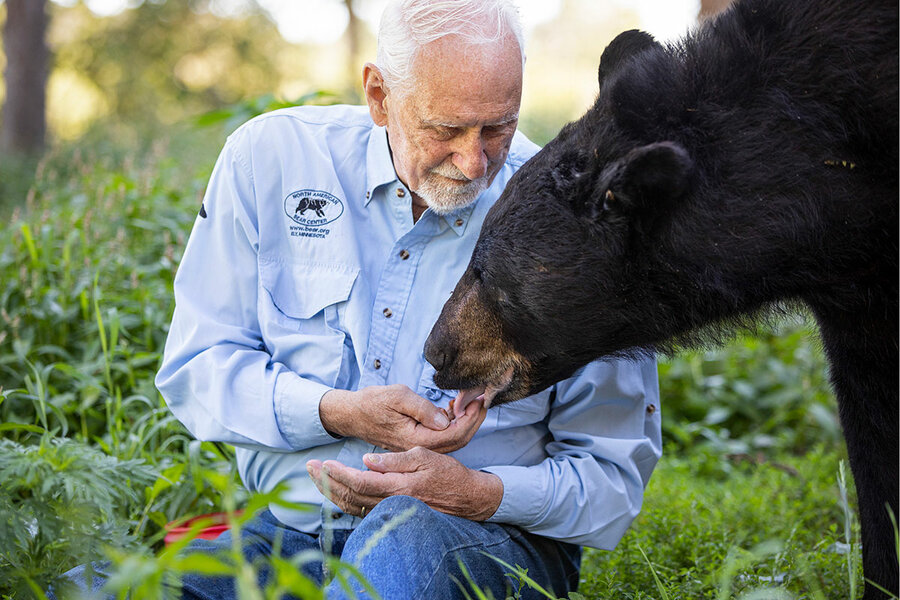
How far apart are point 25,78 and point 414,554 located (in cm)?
1254

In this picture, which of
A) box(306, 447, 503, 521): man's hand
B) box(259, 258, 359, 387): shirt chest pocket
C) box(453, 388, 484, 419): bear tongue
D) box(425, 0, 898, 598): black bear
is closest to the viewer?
box(425, 0, 898, 598): black bear

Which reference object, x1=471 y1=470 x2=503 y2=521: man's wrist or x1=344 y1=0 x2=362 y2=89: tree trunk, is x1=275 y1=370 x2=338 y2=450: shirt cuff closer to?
x1=471 y1=470 x2=503 y2=521: man's wrist

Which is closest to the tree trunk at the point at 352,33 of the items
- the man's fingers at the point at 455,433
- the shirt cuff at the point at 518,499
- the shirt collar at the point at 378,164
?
the shirt collar at the point at 378,164

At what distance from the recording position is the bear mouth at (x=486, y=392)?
292cm

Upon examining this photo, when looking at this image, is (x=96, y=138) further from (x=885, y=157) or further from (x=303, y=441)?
(x=885, y=157)

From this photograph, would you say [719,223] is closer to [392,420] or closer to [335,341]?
[392,420]

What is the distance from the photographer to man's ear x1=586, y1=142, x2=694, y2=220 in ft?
7.86

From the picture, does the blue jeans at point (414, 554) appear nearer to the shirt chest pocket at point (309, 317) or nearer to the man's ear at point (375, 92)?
the shirt chest pocket at point (309, 317)

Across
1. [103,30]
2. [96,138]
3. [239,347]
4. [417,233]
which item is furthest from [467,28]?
[103,30]

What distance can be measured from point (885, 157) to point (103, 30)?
21404mm

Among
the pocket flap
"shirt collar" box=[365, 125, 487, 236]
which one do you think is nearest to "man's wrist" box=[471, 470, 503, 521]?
the pocket flap

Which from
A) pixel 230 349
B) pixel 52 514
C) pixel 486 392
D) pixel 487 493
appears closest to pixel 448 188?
pixel 486 392

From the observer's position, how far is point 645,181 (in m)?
2.49

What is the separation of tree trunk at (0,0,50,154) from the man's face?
1129 centimetres
